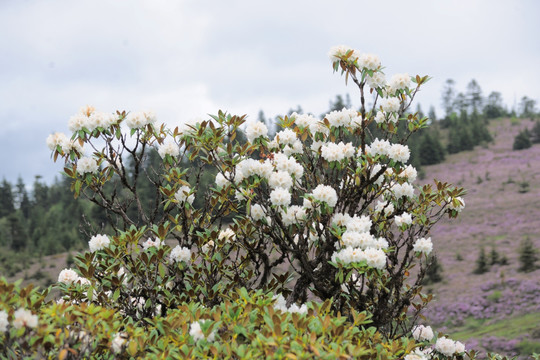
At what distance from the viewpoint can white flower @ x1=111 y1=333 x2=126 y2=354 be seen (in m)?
2.47

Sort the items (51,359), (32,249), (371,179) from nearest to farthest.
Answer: (51,359), (371,179), (32,249)

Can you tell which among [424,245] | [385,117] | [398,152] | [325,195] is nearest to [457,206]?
[424,245]

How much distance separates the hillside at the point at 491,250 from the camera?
38.5 feet

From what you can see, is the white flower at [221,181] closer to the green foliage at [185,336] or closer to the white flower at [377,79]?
the green foliage at [185,336]

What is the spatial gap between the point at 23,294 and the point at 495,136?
171ft

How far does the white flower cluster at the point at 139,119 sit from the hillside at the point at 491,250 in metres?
2.72

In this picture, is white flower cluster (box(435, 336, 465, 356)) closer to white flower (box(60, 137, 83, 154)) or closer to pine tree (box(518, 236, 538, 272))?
white flower (box(60, 137, 83, 154))

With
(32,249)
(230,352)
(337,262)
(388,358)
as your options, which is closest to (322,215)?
(337,262)

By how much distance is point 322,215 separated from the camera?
11.8ft

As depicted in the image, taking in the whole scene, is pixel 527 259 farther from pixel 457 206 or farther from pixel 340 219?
pixel 340 219

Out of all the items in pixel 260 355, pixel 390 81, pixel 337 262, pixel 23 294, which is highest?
pixel 390 81

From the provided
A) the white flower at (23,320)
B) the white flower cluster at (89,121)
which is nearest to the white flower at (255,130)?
the white flower cluster at (89,121)

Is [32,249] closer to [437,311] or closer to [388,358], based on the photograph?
[437,311]

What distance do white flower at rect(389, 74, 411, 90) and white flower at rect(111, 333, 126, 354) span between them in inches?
115
